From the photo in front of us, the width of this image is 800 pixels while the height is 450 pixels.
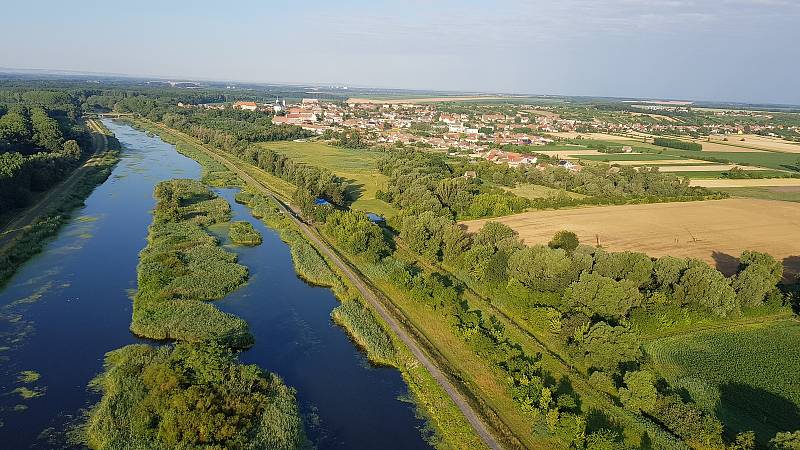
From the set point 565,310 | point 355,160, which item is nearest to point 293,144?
point 355,160

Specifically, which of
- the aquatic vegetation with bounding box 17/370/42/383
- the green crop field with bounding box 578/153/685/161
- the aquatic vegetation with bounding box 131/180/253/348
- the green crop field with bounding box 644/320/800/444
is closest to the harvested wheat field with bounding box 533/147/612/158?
the green crop field with bounding box 578/153/685/161

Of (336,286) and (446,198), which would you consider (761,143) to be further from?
(336,286)

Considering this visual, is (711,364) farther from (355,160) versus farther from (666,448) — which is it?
(355,160)

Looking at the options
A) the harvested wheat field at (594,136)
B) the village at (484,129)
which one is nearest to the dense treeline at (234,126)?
the village at (484,129)

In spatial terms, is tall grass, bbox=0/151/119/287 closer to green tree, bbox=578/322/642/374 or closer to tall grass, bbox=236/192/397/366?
tall grass, bbox=236/192/397/366

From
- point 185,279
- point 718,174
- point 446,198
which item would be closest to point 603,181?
point 718,174

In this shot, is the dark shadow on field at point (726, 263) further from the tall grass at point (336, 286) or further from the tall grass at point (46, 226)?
the tall grass at point (46, 226)

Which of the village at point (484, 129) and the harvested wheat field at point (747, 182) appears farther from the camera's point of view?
the village at point (484, 129)
